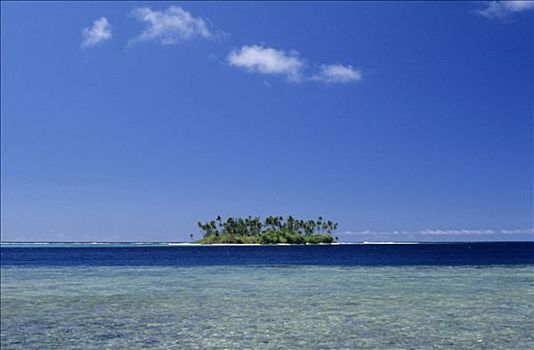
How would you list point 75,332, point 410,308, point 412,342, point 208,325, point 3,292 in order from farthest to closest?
1. point 3,292
2. point 410,308
3. point 208,325
4. point 75,332
5. point 412,342

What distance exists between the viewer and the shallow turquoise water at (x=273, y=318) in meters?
19.2

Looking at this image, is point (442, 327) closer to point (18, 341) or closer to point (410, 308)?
point (410, 308)

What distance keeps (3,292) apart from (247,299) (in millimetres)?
20197

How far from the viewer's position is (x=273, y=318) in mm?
24469

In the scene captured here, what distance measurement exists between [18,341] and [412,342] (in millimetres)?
14693

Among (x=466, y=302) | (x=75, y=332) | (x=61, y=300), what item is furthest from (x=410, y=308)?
(x=61, y=300)

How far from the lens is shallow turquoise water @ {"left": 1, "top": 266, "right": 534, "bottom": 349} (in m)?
19.2

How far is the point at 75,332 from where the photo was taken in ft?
68.8

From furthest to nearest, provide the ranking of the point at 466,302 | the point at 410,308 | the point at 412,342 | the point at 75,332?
the point at 466,302
the point at 410,308
the point at 75,332
the point at 412,342

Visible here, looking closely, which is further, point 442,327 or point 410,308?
point 410,308

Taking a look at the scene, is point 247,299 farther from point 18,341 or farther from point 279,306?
point 18,341

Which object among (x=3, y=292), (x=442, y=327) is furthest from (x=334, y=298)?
(x=3, y=292)

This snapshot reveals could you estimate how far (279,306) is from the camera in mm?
28844

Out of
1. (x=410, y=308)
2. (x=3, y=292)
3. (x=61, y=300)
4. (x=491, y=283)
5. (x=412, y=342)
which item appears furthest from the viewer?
(x=491, y=283)
